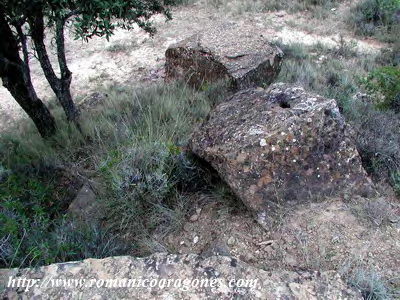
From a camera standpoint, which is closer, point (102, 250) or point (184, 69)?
point (102, 250)

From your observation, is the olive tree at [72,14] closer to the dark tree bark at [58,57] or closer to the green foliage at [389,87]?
the dark tree bark at [58,57]

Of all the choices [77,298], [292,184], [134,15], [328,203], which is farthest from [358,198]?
[134,15]

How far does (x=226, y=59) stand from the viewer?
18.5 feet

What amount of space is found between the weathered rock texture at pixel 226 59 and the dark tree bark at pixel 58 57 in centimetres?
177

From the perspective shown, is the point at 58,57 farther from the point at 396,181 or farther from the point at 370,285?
the point at 370,285

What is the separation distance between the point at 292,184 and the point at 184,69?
3.90 m

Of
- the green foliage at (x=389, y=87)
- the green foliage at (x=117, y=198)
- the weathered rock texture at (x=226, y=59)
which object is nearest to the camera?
the green foliage at (x=117, y=198)

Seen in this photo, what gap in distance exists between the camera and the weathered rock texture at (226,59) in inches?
215

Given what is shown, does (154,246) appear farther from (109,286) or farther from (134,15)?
(134,15)

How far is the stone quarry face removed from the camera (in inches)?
108

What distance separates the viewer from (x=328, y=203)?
9.09ft

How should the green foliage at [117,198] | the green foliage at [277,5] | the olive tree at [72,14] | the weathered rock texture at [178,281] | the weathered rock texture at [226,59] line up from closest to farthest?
the weathered rock texture at [178,281] < the green foliage at [117,198] < the olive tree at [72,14] < the weathered rock texture at [226,59] < the green foliage at [277,5]

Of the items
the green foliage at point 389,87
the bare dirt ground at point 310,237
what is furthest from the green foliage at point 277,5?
the bare dirt ground at point 310,237

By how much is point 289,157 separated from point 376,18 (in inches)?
307
